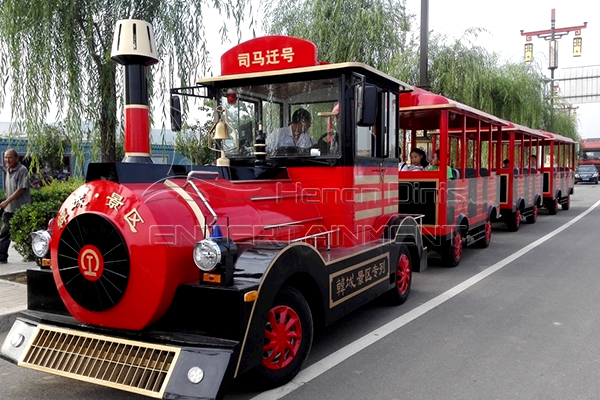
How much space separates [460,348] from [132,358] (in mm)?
2794

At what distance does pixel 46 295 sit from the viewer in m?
3.57

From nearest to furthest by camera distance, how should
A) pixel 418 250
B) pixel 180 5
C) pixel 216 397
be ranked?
pixel 216 397 → pixel 418 250 → pixel 180 5

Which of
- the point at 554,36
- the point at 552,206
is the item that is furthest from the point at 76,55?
the point at 554,36

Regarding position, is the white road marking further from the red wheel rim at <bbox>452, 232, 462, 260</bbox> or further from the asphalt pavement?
the asphalt pavement

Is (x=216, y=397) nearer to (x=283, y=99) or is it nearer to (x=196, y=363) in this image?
(x=196, y=363)

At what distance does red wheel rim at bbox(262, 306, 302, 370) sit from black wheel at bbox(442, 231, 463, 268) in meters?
4.84

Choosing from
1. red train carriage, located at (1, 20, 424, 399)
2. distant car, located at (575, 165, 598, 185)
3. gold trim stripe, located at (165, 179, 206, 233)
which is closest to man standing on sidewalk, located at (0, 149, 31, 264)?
red train carriage, located at (1, 20, 424, 399)

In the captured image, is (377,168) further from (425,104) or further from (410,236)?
(425,104)

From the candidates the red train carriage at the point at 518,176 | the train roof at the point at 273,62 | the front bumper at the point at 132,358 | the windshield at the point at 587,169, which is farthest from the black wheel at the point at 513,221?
the windshield at the point at 587,169

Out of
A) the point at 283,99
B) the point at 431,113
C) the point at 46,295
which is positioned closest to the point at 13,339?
the point at 46,295

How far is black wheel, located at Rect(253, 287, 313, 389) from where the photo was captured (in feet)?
11.2

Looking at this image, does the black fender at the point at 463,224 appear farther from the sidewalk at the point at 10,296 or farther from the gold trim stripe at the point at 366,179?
the sidewalk at the point at 10,296

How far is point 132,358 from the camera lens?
300 centimetres

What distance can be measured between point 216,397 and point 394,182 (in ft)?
12.3
